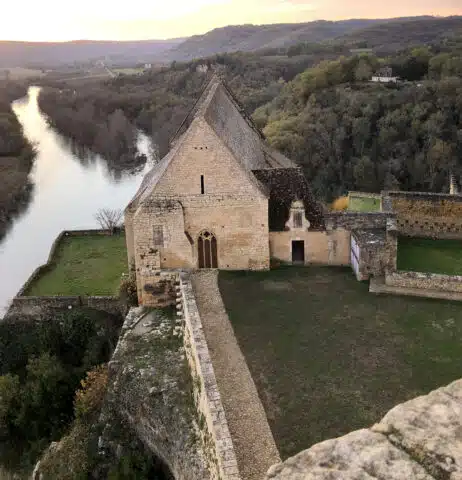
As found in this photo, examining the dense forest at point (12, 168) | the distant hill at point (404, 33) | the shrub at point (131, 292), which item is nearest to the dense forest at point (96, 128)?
the dense forest at point (12, 168)

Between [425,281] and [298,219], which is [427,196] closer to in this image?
[298,219]

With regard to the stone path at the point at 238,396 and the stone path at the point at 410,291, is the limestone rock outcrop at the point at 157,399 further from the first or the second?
the stone path at the point at 410,291

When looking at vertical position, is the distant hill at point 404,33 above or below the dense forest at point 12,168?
above

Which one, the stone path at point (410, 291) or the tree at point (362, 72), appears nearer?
the stone path at point (410, 291)

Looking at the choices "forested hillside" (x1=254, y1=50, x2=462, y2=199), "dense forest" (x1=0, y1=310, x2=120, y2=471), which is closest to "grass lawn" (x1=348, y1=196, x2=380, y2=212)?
"dense forest" (x1=0, y1=310, x2=120, y2=471)

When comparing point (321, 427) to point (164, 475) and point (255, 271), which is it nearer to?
point (164, 475)

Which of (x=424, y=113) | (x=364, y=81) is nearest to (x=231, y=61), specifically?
(x=364, y=81)
